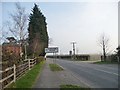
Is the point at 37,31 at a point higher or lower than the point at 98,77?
higher

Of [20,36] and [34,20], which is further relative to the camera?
[34,20]

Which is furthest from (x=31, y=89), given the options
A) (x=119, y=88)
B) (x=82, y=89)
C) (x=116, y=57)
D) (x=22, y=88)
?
(x=116, y=57)

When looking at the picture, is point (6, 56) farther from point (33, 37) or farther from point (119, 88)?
point (33, 37)

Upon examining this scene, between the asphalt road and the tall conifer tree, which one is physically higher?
the tall conifer tree

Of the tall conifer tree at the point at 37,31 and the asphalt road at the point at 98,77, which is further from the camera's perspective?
the tall conifer tree at the point at 37,31

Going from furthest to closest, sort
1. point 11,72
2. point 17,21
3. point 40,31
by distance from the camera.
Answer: point 40,31
point 17,21
point 11,72

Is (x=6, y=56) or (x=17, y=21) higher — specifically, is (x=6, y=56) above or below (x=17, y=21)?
below

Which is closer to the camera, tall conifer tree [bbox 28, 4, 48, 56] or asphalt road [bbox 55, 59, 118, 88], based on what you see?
asphalt road [bbox 55, 59, 118, 88]

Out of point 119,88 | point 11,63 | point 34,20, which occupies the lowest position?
point 119,88

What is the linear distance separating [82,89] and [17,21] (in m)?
25.4

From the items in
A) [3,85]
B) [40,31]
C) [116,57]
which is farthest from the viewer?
[40,31]

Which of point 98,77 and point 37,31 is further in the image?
point 37,31

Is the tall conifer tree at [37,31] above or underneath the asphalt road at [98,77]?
above

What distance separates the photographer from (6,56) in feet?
48.6
